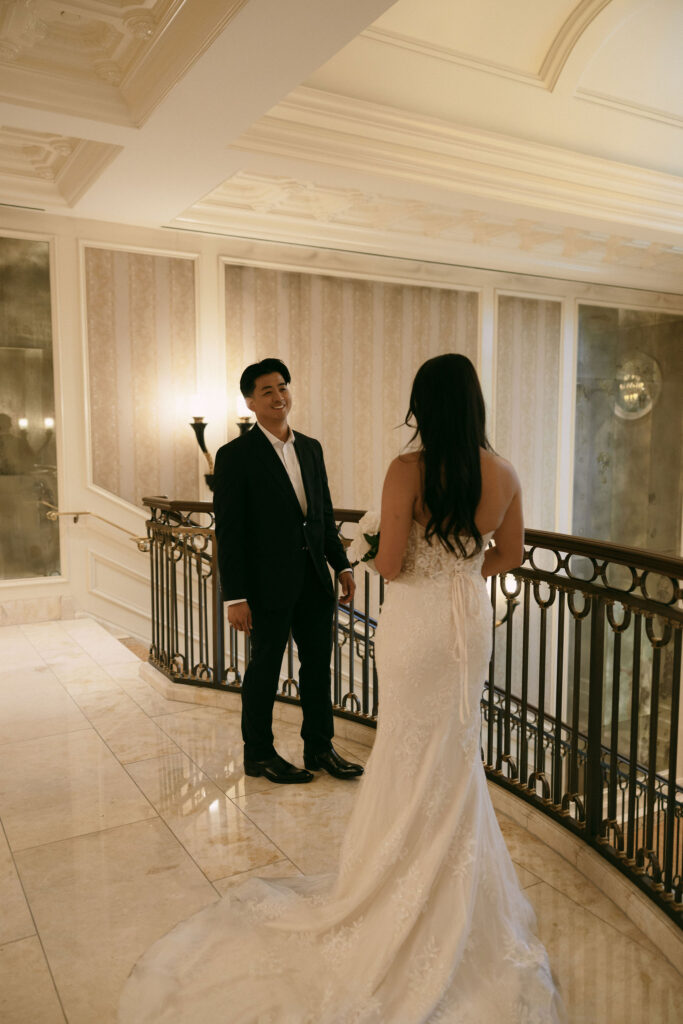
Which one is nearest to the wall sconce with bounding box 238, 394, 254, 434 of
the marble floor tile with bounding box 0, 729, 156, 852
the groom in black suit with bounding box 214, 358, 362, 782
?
the marble floor tile with bounding box 0, 729, 156, 852

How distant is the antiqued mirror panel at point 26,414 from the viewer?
6.47 metres

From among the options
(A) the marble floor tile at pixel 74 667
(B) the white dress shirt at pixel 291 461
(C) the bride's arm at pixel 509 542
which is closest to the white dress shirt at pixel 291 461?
(B) the white dress shirt at pixel 291 461

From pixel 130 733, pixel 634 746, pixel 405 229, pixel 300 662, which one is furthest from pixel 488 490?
pixel 405 229

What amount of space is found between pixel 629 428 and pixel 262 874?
8708 millimetres

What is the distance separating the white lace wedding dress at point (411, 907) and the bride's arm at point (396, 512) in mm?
63

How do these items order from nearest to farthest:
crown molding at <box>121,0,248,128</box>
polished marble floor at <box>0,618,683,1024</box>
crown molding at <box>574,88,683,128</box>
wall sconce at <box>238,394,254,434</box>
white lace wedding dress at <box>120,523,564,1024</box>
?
white lace wedding dress at <box>120,523,564,1024</box> < polished marble floor at <box>0,618,683,1024</box> < crown molding at <box>121,0,248,128</box> < crown molding at <box>574,88,683,128</box> < wall sconce at <box>238,394,254,434</box>

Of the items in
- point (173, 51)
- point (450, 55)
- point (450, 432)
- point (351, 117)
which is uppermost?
point (450, 55)

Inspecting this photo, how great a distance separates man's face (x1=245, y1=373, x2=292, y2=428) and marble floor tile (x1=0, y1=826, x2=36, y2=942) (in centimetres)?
188

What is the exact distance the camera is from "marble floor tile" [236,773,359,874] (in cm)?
274

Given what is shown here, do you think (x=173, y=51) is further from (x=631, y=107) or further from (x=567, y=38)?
(x=631, y=107)

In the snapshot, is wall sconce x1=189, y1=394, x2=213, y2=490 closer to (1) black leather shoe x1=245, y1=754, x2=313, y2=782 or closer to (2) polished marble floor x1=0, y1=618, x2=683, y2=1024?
(2) polished marble floor x1=0, y1=618, x2=683, y2=1024

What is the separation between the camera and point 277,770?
334cm

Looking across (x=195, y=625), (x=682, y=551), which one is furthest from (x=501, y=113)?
(x=682, y=551)

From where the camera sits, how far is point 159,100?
4.17m
